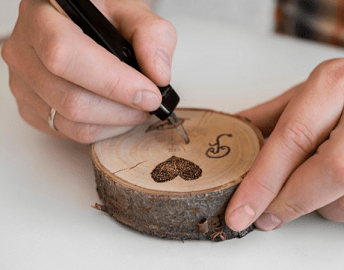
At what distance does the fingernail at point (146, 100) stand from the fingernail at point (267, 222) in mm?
382

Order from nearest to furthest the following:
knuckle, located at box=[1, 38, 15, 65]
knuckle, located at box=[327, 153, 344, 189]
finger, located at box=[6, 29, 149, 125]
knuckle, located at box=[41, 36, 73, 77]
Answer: knuckle, located at box=[327, 153, 344, 189]
knuckle, located at box=[41, 36, 73, 77]
finger, located at box=[6, 29, 149, 125]
knuckle, located at box=[1, 38, 15, 65]

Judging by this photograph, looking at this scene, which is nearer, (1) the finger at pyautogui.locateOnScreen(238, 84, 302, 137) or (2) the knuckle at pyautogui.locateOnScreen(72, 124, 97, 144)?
(2) the knuckle at pyautogui.locateOnScreen(72, 124, 97, 144)

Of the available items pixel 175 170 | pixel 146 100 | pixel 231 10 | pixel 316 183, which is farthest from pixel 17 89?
pixel 231 10

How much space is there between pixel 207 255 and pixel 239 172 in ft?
0.68

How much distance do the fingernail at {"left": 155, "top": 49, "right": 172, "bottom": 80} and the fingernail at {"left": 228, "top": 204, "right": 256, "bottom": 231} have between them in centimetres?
39

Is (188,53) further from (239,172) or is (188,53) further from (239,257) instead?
(239,257)

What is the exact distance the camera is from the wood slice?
2.54 ft

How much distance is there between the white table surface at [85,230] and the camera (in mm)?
750

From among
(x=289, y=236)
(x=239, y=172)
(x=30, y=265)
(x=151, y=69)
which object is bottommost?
(x=30, y=265)

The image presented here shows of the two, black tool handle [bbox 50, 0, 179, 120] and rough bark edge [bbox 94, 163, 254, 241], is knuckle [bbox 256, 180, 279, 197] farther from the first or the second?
black tool handle [bbox 50, 0, 179, 120]

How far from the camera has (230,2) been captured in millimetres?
2859

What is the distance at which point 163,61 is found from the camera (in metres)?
0.88

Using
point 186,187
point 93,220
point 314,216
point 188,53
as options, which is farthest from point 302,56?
point 93,220

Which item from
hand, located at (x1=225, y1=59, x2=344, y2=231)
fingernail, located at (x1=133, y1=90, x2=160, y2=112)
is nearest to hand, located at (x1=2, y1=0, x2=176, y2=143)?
fingernail, located at (x1=133, y1=90, x2=160, y2=112)
